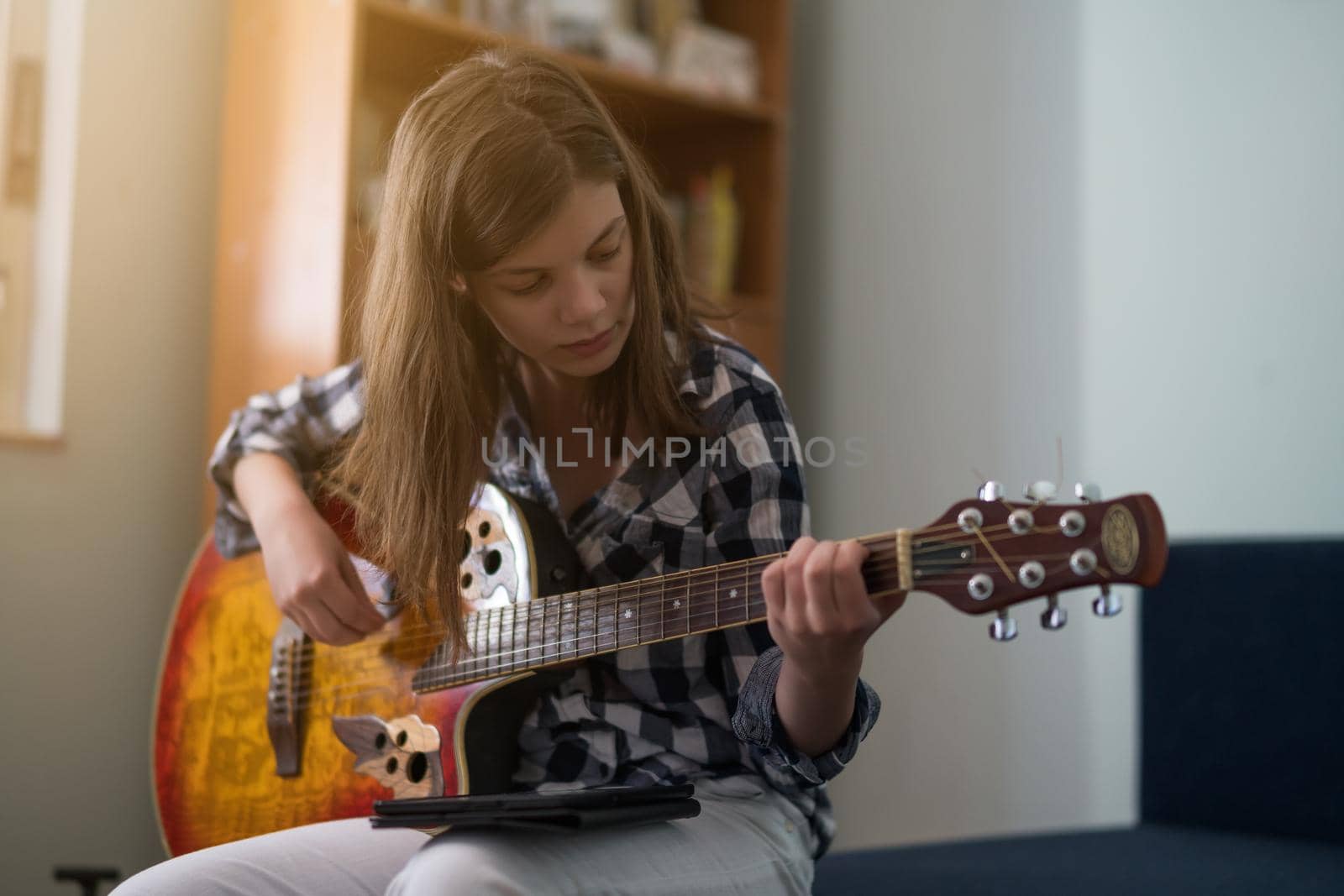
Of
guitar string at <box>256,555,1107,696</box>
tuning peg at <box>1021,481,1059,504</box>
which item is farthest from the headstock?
guitar string at <box>256,555,1107,696</box>

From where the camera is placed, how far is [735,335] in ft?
6.61

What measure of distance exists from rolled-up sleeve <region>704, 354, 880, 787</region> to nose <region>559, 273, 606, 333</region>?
141 millimetres

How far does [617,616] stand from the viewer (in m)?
0.95

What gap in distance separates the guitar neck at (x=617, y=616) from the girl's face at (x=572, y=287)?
8.2 inches

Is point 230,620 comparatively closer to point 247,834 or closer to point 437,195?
point 247,834

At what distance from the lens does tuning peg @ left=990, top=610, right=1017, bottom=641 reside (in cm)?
75

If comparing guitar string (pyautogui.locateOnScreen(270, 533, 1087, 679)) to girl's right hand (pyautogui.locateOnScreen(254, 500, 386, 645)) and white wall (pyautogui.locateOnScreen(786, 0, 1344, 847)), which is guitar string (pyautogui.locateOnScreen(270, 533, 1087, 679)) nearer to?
girl's right hand (pyautogui.locateOnScreen(254, 500, 386, 645))

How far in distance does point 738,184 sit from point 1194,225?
0.82 metres

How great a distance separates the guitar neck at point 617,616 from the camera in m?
0.86

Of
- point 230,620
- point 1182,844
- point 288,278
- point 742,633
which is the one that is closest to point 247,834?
point 230,620

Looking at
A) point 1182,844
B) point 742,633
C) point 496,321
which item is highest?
point 496,321

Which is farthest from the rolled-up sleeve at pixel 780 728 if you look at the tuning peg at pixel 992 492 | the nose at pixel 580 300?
the nose at pixel 580 300

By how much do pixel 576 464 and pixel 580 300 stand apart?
0.21 meters

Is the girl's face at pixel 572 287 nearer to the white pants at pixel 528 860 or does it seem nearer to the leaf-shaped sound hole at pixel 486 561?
the leaf-shaped sound hole at pixel 486 561
